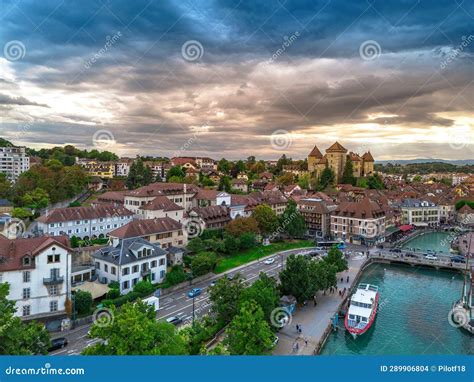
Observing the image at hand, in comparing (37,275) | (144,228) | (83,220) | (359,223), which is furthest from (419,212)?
(37,275)

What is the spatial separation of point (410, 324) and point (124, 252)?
9026mm

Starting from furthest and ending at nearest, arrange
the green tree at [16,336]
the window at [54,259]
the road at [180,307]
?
the window at [54,259] < the road at [180,307] < the green tree at [16,336]

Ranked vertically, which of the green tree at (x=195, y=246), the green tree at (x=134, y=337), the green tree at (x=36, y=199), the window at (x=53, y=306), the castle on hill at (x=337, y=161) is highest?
the castle on hill at (x=337, y=161)

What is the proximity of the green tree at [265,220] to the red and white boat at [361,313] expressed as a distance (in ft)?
29.1

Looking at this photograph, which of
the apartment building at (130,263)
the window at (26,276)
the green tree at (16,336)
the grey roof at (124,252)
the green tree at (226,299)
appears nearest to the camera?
the green tree at (16,336)

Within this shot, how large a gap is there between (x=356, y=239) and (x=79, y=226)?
15001 millimetres

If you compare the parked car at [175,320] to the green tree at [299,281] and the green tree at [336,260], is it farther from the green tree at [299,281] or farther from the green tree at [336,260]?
the green tree at [336,260]

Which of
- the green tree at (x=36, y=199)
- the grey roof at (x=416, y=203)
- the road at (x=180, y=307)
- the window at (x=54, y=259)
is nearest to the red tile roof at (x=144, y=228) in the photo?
the road at (x=180, y=307)

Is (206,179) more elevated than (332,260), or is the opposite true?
(206,179)

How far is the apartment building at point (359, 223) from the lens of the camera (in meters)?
21.2

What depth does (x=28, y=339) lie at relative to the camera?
588 centimetres

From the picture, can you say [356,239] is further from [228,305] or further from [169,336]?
[169,336]

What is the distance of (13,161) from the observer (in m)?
32.3

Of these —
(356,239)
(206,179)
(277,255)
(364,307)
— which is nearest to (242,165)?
(206,179)
